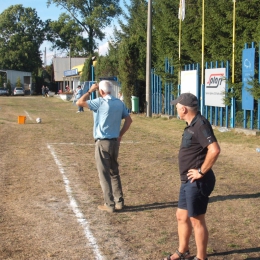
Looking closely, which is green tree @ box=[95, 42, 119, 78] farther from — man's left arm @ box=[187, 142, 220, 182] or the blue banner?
man's left arm @ box=[187, 142, 220, 182]

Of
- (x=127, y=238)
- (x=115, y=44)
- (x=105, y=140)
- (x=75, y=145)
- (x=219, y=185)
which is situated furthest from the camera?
(x=115, y=44)

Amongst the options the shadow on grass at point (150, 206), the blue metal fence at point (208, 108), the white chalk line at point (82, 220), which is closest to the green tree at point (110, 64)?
the blue metal fence at point (208, 108)

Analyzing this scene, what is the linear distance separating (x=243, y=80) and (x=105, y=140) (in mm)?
11345

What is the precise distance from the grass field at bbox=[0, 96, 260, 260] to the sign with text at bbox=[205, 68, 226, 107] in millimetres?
5547

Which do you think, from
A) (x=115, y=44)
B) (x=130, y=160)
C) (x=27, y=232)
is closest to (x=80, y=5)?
(x=115, y=44)

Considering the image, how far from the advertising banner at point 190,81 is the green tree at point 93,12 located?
57.6 meters

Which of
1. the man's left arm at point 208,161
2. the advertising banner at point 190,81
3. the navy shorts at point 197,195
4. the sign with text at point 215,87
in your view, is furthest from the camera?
the advertising banner at point 190,81

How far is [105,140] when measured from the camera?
7074 millimetres

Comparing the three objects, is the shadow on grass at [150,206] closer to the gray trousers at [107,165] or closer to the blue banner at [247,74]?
the gray trousers at [107,165]

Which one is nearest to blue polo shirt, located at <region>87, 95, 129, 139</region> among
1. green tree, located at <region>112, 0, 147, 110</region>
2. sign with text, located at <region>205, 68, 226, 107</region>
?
sign with text, located at <region>205, 68, 226, 107</region>

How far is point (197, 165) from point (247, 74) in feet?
42.7

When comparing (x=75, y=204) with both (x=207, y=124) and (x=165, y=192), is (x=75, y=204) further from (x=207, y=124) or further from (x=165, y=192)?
(x=207, y=124)

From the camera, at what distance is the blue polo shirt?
23.2ft

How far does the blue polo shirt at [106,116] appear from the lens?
707 centimetres
